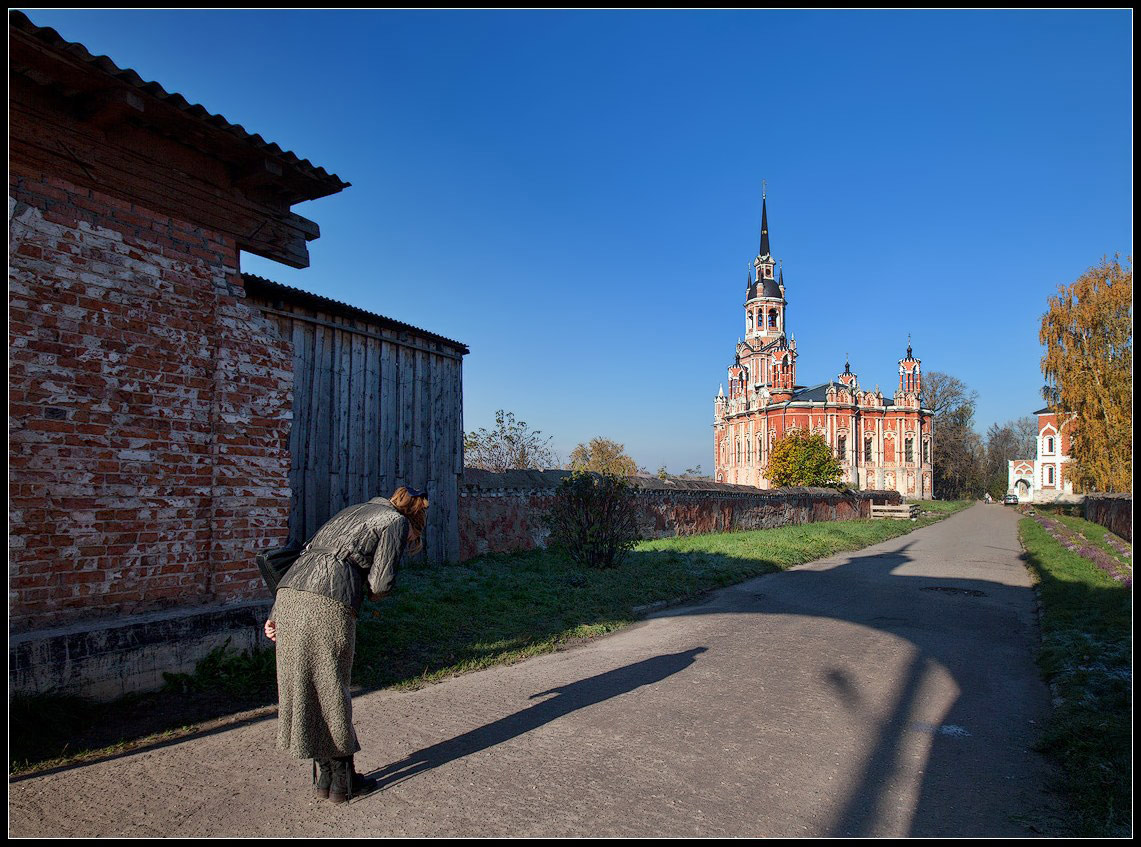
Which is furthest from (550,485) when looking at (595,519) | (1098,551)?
(1098,551)

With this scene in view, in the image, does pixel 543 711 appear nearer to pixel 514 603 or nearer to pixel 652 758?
pixel 652 758

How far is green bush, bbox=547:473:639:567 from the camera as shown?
1280cm

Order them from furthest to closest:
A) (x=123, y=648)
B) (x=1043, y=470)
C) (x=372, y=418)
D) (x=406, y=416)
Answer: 1. (x=1043, y=470)
2. (x=406, y=416)
3. (x=372, y=418)
4. (x=123, y=648)

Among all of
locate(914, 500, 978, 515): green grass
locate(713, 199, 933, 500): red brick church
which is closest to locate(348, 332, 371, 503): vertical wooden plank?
locate(914, 500, 978, 515): green grass

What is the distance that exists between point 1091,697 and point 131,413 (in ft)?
26.0

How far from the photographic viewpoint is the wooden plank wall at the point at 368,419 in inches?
395

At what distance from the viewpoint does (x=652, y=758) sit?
168 inches

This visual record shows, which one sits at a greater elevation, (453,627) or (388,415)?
(388,415)

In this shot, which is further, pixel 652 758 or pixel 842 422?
pixel 842 422

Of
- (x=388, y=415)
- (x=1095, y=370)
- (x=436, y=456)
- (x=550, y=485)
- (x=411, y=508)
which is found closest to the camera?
(x=411, y=508)

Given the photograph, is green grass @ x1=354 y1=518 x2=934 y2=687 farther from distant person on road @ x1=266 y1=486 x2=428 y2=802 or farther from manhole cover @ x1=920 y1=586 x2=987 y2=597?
manhole cover @ x1=920 y1=586 x2=987 y2=597

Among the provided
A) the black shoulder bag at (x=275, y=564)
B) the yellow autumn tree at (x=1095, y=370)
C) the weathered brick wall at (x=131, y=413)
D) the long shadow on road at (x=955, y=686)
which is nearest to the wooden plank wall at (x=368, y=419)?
the weathered brick wall at (x=131, y=413)

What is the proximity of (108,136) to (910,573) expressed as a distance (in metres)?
14.8

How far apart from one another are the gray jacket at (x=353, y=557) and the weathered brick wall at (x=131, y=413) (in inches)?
94.7
